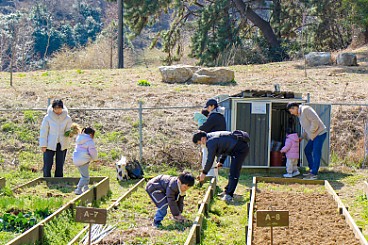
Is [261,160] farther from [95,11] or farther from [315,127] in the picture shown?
[95,11]

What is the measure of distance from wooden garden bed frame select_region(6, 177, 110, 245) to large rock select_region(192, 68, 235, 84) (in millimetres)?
10680

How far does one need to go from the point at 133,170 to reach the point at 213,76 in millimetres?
9697

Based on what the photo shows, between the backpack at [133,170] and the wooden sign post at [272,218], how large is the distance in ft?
23.9

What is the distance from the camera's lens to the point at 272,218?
6938 mm

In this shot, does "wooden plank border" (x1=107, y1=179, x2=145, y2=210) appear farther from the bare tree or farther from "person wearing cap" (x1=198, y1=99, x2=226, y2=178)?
the bare tree

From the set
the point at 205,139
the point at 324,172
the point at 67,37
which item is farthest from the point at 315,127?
the point at 67,37

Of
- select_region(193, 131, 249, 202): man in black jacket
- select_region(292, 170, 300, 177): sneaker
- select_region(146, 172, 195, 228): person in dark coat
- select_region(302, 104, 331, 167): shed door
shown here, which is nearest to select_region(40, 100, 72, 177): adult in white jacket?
select_region(193, 131, 249, 202): man in black jacket

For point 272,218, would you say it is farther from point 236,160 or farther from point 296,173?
point 296,173

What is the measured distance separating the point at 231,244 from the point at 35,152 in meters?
9.35

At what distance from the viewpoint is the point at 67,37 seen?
5566 centimetres

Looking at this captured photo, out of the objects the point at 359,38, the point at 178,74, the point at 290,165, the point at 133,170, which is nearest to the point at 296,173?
the point at 290,165

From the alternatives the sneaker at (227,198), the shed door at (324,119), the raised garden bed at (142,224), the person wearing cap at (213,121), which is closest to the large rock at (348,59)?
the shed door at (324,119)

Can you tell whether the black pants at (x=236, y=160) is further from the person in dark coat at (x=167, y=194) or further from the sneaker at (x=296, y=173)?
the sneaker at (x=296, y=173)

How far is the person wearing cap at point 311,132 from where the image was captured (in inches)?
545
